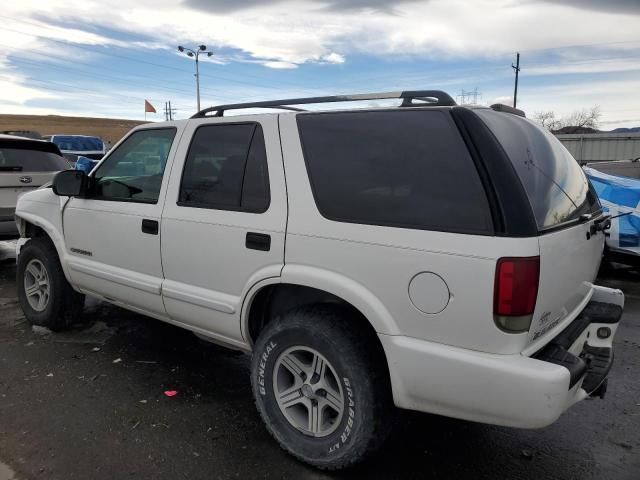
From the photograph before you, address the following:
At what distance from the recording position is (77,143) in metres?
19.4

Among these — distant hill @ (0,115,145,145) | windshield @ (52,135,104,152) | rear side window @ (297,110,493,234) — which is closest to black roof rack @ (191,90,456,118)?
rear side window @ (297,110,493,234)

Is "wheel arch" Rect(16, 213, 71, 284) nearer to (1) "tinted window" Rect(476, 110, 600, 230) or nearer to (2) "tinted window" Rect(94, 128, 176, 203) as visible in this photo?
(2) "tinted window" Rect(94, 128, 176, 203)

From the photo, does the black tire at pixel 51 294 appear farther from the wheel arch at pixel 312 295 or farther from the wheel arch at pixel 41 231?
the wheel arch at pixel 312 295

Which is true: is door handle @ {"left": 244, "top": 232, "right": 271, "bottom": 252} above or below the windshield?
below

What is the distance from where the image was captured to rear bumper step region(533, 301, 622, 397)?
231 cm

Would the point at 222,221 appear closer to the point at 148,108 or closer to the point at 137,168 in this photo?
the point at 137,168

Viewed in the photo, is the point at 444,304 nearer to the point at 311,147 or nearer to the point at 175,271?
the point at 311,147

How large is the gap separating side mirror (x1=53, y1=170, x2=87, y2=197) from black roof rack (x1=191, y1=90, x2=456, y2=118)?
1.08m

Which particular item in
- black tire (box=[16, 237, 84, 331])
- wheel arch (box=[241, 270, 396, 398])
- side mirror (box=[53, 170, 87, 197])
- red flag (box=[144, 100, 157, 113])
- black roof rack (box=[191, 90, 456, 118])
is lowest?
black tire (box=[16, 237, 84, 331])

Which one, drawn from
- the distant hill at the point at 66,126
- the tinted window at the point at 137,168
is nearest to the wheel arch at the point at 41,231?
the tinted window at the point at 137,168

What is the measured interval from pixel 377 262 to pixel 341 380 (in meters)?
0.62

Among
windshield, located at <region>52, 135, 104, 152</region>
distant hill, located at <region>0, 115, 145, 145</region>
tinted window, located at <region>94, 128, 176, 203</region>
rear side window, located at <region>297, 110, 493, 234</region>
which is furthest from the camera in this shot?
distant hill, located at <region>0, 115, 145, 145</region>

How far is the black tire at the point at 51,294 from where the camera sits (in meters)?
4.45

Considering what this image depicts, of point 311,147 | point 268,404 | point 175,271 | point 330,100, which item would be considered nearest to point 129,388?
→ point 175,271
